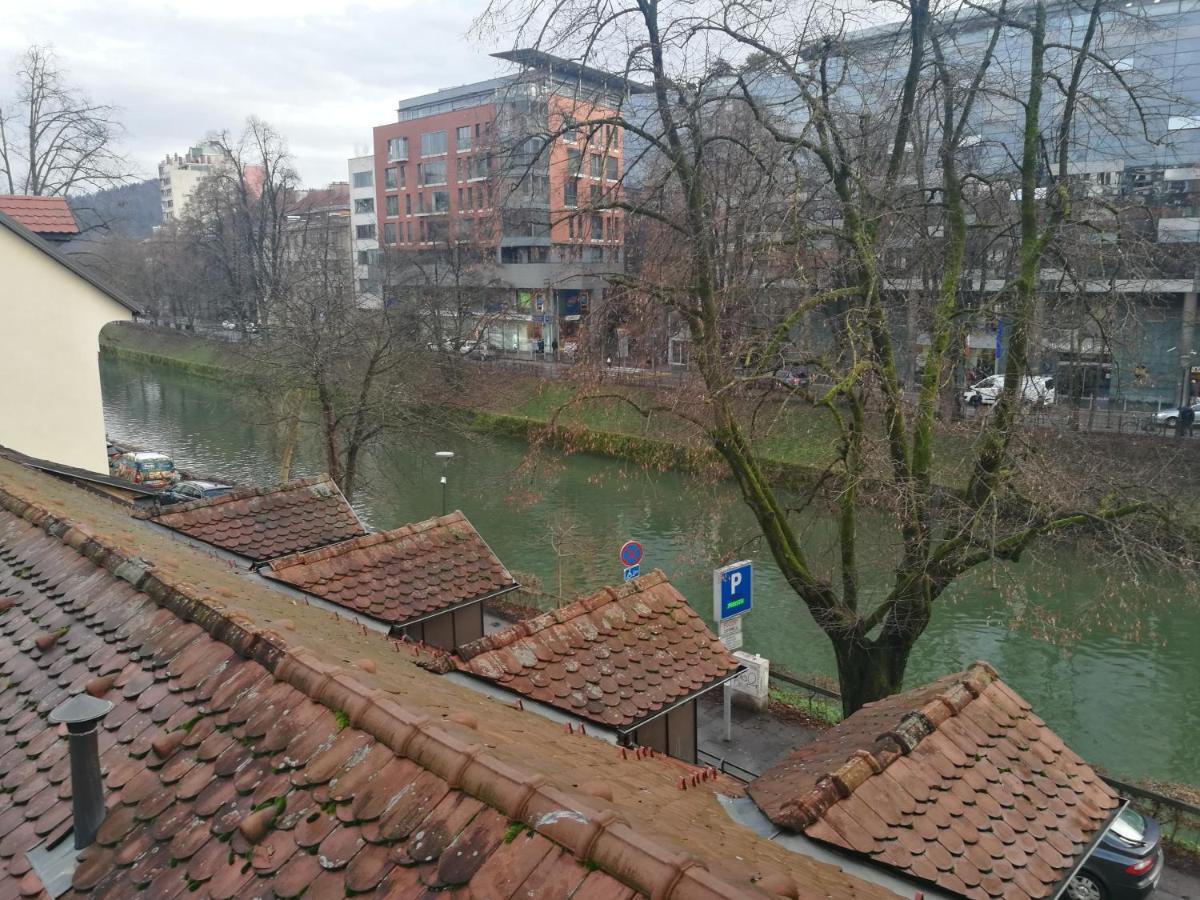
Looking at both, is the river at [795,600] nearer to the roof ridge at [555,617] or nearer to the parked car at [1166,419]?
the roof ridge at [555,617]

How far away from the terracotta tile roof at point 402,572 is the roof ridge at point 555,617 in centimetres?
100

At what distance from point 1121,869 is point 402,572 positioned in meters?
7.04

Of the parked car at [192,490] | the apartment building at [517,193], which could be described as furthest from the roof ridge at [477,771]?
the parked car at [192,490]

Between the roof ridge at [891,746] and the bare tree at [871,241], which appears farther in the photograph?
the bare tree at [871,241]

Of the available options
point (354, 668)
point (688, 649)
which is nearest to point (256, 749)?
point (354, 668)

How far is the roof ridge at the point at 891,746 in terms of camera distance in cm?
466

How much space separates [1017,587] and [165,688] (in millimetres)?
9075

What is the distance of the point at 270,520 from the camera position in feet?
32.3

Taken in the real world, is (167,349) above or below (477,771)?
above

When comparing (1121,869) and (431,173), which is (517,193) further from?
(431,173)

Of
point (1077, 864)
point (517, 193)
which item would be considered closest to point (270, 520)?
point (517, 193)

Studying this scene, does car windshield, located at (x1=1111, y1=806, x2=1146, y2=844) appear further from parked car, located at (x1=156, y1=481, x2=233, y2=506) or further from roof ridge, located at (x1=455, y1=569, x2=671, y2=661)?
parked car, located at (x1=156, y1=481, x2=233, y2=506)

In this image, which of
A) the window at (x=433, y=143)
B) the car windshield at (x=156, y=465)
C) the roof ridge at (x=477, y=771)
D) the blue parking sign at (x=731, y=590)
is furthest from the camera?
the window at (x=433, y=143)

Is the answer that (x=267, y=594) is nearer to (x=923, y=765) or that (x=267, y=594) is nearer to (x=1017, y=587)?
(x=923, y=765)
